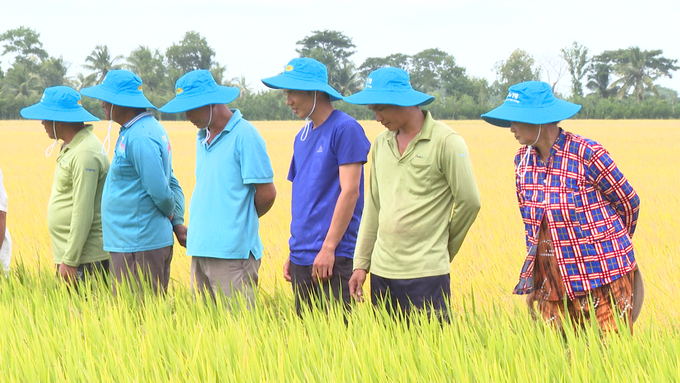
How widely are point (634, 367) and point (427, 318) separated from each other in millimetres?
812

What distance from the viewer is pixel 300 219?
2.98 m

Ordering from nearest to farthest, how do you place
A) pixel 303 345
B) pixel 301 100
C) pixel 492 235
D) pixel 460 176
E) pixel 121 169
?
pixel 303 345 < pixel 460 176 < pixel 301 100 < pixel 121 169 < pixel 492 235

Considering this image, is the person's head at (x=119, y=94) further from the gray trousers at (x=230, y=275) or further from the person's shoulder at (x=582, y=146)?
the person's shoulder at (x=582, y=146)

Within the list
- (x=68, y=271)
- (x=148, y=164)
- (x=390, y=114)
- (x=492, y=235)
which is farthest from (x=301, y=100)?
(x=492, y=235)

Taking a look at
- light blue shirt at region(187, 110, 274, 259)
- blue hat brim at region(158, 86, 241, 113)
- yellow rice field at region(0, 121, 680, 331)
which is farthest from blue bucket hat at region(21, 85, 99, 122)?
yellow rice field at region(0, 121, 680, 331)

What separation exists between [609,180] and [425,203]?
68 cm

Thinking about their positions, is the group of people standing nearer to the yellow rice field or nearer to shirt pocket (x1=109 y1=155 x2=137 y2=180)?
shirt pocket (x1=109 y1=155 x2=137 y2=180)

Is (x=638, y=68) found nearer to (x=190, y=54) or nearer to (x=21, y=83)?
(x=190, y=54)

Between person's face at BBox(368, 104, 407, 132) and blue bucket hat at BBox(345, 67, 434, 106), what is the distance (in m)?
0.04

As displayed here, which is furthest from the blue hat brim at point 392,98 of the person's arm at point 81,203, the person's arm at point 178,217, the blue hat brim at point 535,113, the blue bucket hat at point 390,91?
the person's arm at point 81,203

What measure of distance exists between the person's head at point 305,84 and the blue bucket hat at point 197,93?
25 cm

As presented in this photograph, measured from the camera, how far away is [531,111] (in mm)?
2477

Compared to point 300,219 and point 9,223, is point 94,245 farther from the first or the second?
point 9,223

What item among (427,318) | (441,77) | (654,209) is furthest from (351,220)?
(441,77)
